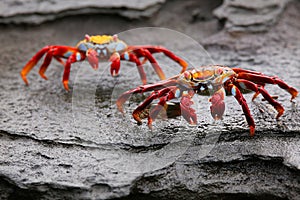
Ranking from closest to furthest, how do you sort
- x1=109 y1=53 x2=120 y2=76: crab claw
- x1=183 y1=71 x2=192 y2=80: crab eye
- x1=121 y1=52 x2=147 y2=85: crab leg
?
1. x1=183 y1=71 x2=192 y2=80: crab eye
2. x1=109 y1=53 x2=120 y2=76: crab claw
3. x1=121 y1=52 x2=147 y2=85: crab leg

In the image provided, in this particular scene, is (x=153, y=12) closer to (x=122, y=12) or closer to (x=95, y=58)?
(x=122, y=12)

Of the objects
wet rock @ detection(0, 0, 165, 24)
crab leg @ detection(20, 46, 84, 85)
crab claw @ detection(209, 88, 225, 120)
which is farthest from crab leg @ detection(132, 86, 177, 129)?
wet rock @ detection(0, 0, 165, 24)

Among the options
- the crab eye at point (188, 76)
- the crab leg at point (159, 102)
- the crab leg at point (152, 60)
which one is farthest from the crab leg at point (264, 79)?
the crab leg at point (152, 60)

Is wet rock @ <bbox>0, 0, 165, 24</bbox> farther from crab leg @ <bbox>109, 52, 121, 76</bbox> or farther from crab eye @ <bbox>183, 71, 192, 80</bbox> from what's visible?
crab eye @ <bbox>183, 71, 192, 80</bbox>

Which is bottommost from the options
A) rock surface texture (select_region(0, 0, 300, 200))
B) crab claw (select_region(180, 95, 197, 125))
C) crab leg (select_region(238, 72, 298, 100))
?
rock surface texture (select_region(0, 0, 300, 200))

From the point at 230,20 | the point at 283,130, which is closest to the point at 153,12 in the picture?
the point at 230,20

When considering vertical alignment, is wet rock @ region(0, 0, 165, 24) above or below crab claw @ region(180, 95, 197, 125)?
above

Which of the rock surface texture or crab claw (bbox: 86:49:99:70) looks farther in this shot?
crab claw (bbox: 86:49:99:70)
